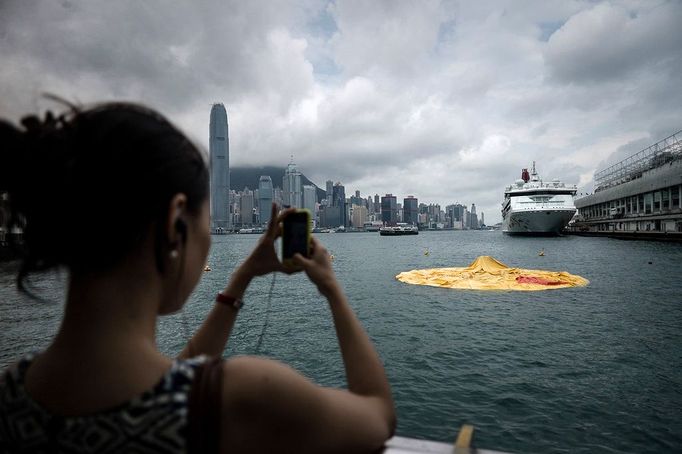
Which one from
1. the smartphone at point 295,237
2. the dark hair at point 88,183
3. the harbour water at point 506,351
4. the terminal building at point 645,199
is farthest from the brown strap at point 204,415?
the terminal building at point 645,199

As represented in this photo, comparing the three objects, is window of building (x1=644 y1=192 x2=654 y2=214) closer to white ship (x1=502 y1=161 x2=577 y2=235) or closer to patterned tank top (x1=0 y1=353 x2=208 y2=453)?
white ship (x1=502 y1=161 x2=577 y2=235)

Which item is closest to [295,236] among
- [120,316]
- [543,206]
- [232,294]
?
[232,294]

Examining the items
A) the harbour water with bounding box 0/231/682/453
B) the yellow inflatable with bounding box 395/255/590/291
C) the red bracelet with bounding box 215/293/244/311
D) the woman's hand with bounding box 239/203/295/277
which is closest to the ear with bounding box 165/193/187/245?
the harbour water with bounding box 0/231/682/453

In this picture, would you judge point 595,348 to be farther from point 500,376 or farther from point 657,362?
point 500,376

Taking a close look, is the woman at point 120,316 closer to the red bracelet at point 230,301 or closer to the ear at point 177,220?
the ear at point 177,220

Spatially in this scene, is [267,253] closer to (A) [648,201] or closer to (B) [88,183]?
(B) [88,183]

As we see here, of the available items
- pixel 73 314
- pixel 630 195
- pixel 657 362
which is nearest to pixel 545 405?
pixel 657 362
